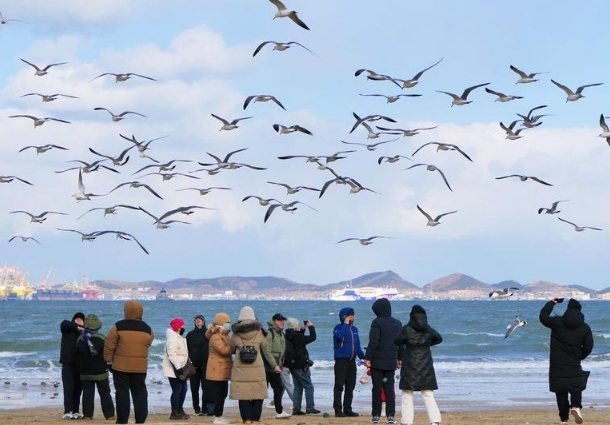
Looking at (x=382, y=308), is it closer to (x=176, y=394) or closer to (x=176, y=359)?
(x=176, y=359)

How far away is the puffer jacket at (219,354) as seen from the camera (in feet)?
49.0

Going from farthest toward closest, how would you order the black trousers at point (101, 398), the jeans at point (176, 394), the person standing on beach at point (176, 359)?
the jeans at point (176, 394), the black trousers at point (101, 398), the person standing on beach at point (176, 359)

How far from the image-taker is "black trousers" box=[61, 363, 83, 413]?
16.6 meters

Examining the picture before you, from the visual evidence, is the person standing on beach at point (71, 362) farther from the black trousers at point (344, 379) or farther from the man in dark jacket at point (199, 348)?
Answer: the black trousers at point (344, 379)

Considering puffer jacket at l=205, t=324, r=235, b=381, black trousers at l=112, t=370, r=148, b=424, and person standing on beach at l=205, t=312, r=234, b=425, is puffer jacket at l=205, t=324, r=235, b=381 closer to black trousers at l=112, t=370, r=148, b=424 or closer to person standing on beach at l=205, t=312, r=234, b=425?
person standing on beach at l=205, t=312, r=234, b=425

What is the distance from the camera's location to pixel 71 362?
54.1 ft

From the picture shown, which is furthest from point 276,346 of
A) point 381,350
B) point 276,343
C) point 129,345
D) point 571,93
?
point 571,93

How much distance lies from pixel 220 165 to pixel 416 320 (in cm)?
1685

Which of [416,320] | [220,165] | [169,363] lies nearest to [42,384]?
[220,165]

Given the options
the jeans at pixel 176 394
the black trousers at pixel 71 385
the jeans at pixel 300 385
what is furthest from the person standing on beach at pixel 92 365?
the jeans at pixel 300 385

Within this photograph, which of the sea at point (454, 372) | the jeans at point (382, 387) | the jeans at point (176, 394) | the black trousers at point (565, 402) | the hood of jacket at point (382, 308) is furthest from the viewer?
the sea at point (454, 372)

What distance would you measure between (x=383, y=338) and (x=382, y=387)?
95cm

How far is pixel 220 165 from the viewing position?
2989cm

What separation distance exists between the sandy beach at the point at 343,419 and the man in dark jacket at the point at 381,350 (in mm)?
981
